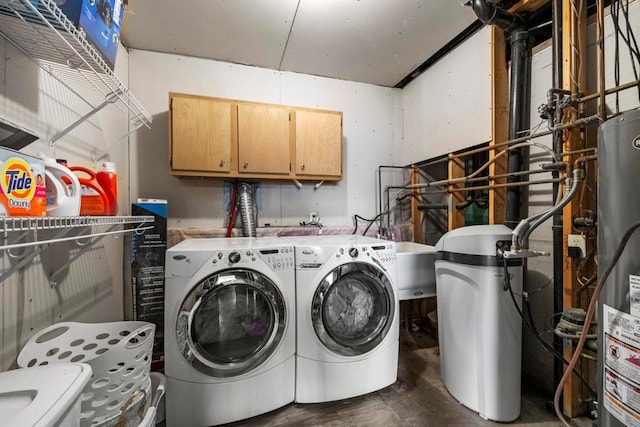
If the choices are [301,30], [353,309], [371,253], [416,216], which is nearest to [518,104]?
[416,216]

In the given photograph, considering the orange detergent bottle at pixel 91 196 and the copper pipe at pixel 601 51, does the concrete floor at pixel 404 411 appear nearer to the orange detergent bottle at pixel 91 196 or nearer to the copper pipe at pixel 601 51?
the orange detergent bottle at pixel 91 196

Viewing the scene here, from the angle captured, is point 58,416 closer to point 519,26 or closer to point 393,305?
point 393,305

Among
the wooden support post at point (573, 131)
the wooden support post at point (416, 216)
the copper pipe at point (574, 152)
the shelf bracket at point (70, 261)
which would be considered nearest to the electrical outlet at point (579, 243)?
the wooden support post at point (573, 131)

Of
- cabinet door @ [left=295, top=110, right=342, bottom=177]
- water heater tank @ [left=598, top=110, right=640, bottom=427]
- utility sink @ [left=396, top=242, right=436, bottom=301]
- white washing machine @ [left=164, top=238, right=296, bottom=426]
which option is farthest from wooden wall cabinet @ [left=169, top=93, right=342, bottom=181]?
water heater tank @ [left=598, top=110, right=640, bottom=427]

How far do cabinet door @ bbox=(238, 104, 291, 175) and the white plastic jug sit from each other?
1.10 metres

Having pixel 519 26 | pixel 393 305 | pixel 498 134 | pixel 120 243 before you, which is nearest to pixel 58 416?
pixel 393 305

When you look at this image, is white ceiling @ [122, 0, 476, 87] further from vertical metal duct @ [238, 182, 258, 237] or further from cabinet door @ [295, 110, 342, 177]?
vertical metal duct @ [238, 182, 258, 237]

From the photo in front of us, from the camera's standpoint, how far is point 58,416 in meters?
0.52

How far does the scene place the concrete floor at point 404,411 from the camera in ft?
4.48

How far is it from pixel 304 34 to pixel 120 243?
6.91 feet

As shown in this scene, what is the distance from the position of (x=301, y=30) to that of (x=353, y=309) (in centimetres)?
203

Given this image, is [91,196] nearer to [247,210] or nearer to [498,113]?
[247,210]

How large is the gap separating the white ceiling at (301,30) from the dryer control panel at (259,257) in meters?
1.58

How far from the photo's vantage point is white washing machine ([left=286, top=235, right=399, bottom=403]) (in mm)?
1451
